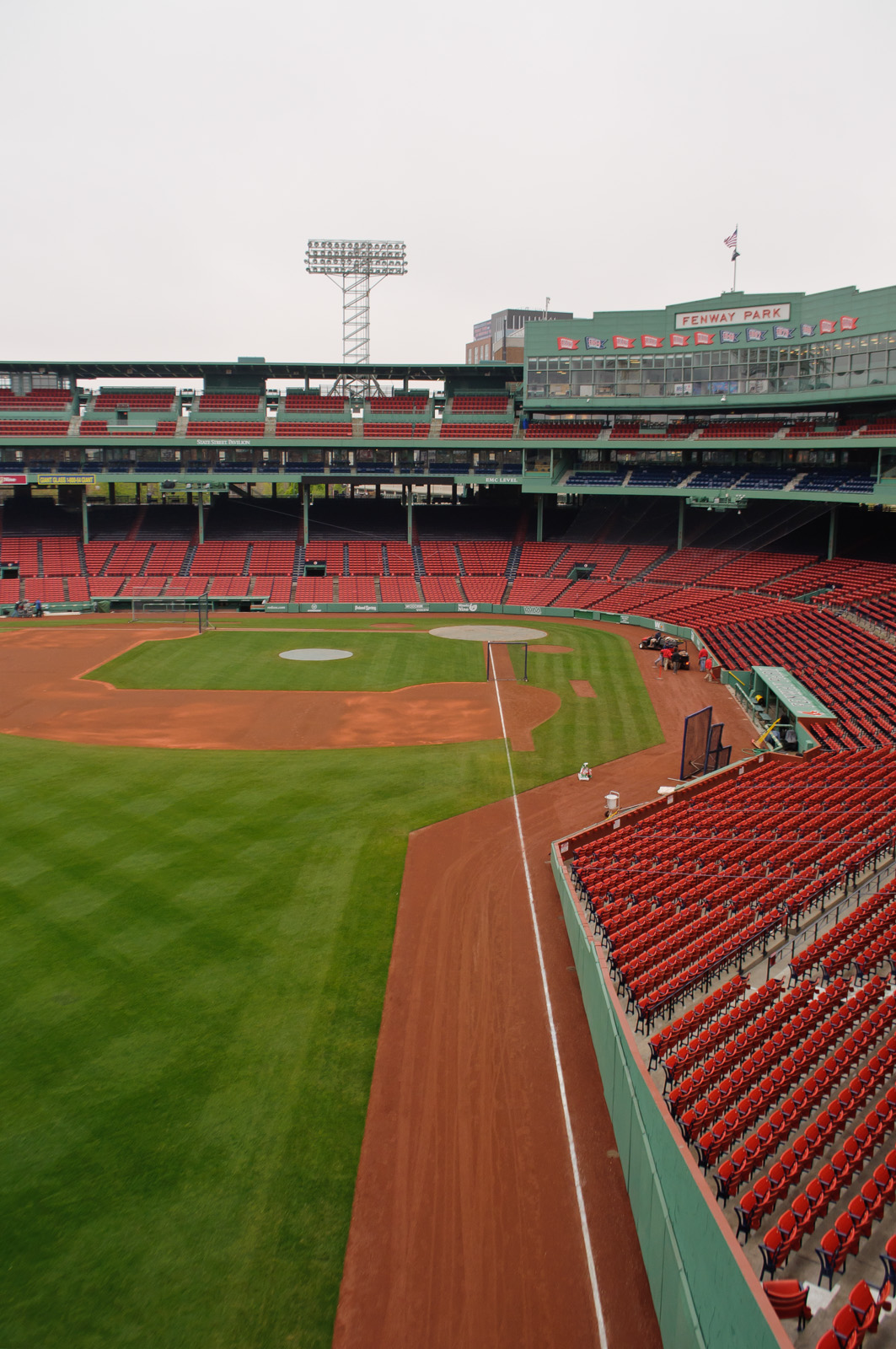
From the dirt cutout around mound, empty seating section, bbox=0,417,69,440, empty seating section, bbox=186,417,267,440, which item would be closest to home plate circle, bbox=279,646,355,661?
the dirt cutout around mound

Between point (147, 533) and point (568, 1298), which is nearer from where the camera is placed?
point (568, 1298)

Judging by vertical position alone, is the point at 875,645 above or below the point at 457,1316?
above

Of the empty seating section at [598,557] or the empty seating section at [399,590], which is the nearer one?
the empty seating section at [399,590]

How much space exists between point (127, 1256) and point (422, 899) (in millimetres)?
10431

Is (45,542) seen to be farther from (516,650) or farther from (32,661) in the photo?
(516,650)

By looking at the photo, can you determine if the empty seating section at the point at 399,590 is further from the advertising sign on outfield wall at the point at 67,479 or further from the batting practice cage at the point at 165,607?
the advertising sign on outfield wall at the point at 67,479

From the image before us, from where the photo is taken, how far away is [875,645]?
3881 centimetres

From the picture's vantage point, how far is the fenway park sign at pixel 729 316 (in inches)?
2414

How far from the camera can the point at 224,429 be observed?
73938mm

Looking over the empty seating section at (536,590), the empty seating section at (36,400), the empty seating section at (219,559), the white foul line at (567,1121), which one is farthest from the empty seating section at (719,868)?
the empty seating section at (36,400)

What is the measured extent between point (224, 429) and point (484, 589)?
89.2 feet

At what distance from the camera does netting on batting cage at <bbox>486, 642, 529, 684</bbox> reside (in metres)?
44.2

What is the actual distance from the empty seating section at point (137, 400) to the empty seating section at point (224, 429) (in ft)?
13.4

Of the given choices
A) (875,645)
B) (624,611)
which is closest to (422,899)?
(875,645)
